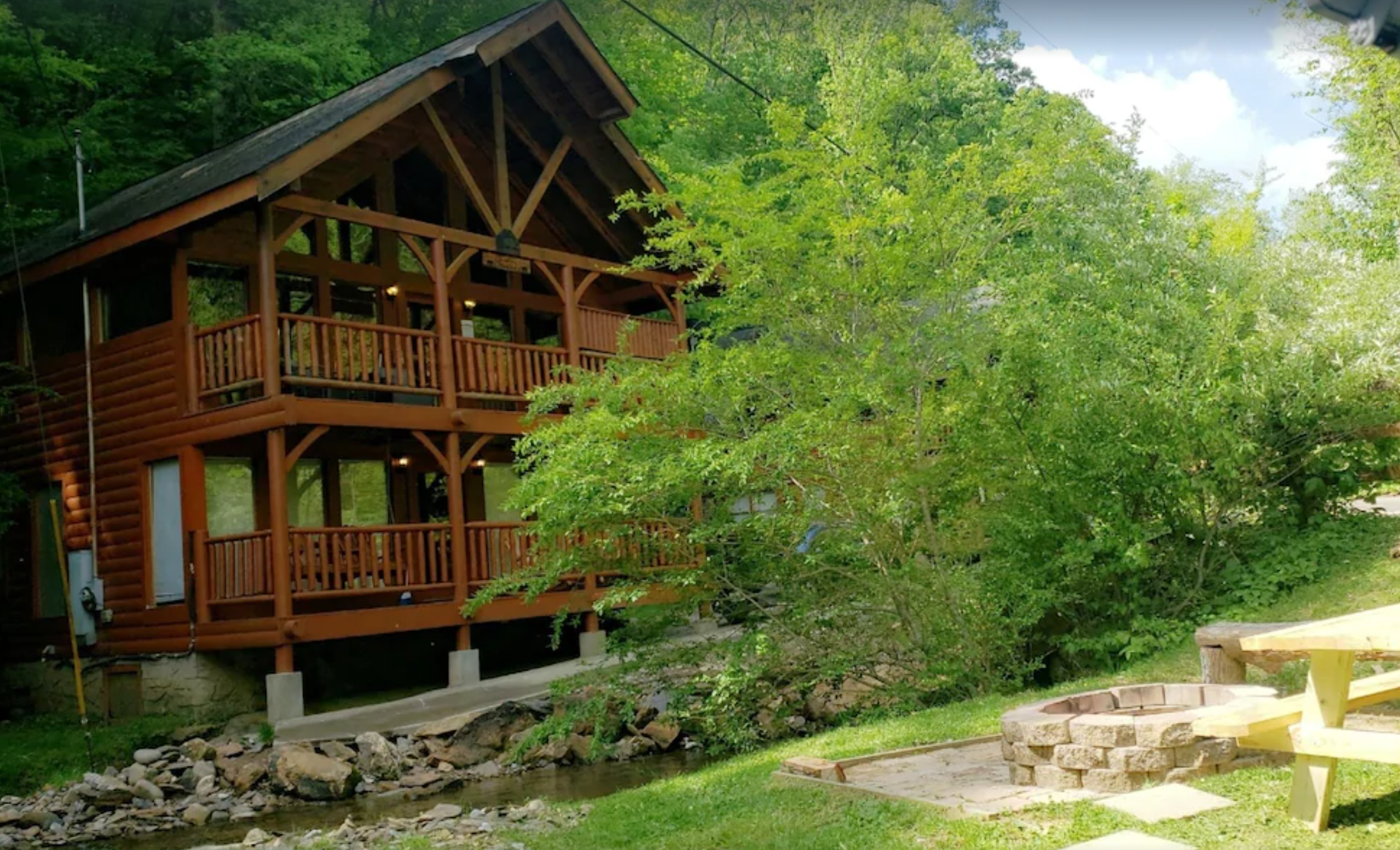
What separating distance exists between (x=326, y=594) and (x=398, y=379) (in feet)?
9.44

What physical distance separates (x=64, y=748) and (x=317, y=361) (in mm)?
4869

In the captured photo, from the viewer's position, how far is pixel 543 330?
20453 millimetres

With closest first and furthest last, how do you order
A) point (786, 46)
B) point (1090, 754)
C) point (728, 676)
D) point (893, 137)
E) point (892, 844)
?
point (892, 844) → point (1090, 754) → point (728, 676) → point (893, 137) → point (786, 46)

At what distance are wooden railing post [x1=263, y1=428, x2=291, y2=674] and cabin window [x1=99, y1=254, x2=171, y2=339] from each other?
3.05 meters

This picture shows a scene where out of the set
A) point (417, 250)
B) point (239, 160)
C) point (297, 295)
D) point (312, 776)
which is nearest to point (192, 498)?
point (297, 295)

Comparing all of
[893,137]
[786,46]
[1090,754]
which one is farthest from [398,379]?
[786,46]

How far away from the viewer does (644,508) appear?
10.7 metres

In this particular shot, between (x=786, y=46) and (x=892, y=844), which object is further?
(x=786, y=46)

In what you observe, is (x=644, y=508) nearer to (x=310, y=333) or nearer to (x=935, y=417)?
(x=935, y=417)

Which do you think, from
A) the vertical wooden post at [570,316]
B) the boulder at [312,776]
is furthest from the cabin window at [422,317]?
the boulder at [312,776]

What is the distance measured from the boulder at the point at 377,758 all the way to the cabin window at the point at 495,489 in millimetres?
6102

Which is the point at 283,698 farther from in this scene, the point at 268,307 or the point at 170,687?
the point at 268,307

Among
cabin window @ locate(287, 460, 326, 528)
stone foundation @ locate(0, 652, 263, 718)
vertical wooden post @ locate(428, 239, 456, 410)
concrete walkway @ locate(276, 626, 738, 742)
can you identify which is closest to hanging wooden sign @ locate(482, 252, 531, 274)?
vertical wooden post @ locate(428, 239, 456, 410)

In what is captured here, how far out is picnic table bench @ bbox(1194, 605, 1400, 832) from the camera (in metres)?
4.51
